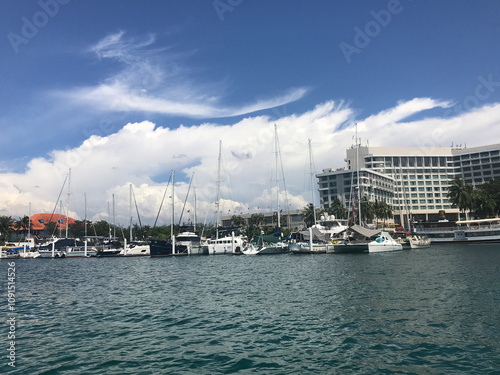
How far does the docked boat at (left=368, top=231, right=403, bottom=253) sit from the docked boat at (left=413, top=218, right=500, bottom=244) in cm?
4453

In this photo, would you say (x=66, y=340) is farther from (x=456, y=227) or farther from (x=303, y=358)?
(x=456, y=227)

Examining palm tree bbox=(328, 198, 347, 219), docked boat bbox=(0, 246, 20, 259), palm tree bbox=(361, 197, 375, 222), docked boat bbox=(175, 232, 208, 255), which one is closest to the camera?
docked boat bbox=(175, 232, 208, 255)

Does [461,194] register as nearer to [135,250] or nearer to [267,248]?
[267,248]


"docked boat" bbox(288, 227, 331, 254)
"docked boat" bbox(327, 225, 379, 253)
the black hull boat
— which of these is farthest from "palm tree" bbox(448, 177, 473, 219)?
the black hull boat

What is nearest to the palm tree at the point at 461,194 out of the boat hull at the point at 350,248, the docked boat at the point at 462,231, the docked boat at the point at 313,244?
the docked boat at the point at 462,231

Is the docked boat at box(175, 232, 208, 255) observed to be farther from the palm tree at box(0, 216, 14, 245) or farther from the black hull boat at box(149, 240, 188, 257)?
the palm tree at box(0, 216, 14, 245)

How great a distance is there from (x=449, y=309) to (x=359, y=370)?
512 inches

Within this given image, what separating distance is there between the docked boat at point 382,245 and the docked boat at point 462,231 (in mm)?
44531

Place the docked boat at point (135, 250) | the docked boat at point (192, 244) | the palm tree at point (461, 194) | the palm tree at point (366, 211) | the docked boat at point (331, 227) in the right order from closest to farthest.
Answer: the docked boat at point (331, 227)
the docked boat at point (192, 244)
the docked boat at point (135, 250)
the palm tree at point (461, 194)
the palm tree at point (366, 211)

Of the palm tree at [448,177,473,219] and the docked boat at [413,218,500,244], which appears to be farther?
the palm tree at [448,177,473,219]

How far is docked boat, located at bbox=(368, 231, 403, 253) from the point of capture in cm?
8950

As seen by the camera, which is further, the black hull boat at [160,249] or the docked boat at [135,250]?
the docked boat at [135,250]

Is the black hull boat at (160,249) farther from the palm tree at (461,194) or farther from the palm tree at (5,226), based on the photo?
the palm tree at (461,194)

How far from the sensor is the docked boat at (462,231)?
119550 mm
